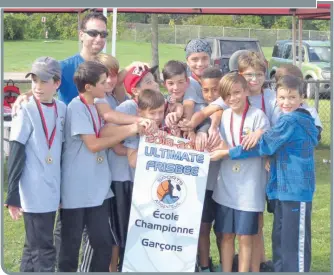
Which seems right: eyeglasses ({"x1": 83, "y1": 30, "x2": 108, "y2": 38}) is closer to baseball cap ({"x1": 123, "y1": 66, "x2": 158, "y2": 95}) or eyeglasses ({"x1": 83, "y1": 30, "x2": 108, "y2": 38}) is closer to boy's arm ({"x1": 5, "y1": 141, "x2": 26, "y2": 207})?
baseball cap ({"x1": 123, "y1": 66, "x2": 158, "y2": 95})

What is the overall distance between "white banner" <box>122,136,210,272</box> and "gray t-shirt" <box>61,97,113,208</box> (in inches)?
10.4

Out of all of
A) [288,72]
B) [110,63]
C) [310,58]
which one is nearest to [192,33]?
[310,58]

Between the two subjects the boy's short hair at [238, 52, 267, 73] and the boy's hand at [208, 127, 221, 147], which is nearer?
the boy's hand at [208, 127, 221, 147]

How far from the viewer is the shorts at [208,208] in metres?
4.70

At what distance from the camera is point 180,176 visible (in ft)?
13.9

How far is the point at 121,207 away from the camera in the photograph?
4.45 m

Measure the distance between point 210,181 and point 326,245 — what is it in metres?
1.97

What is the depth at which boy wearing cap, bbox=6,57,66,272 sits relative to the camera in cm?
407

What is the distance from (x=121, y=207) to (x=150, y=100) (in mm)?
804

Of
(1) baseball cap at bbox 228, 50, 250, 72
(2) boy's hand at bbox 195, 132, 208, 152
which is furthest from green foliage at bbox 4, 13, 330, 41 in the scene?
(2) boy's hand at bbox 195, 132, 208, 152

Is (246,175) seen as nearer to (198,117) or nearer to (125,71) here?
(198,117)

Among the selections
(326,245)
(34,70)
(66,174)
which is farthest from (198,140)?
(326,245)

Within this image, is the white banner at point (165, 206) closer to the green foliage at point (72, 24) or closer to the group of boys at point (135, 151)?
the group of boys at point (135, 151)

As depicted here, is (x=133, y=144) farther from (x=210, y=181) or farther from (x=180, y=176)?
(x=210, y=181)
